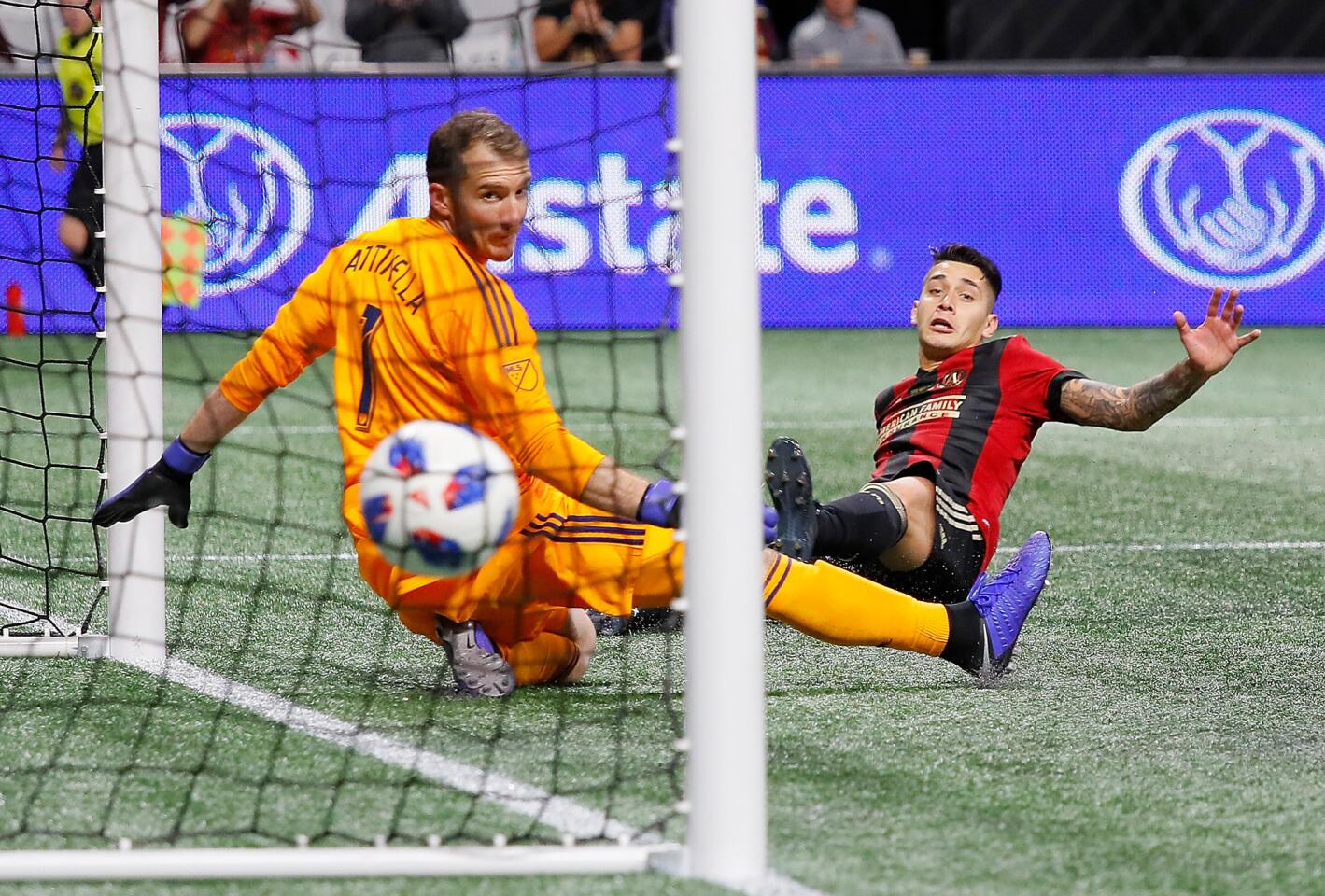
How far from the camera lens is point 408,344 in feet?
11.9

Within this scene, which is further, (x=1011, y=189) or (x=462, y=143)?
(x=1011, y=189)

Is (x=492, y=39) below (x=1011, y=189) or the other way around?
the other way around

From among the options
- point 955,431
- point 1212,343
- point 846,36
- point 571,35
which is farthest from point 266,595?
point 846,36

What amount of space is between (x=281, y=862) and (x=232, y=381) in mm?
1406

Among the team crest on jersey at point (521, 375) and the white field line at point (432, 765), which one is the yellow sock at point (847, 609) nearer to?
the team crest on jersey at point (521, 375)

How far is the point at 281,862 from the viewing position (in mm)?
2607

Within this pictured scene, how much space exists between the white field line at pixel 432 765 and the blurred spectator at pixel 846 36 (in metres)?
9.00

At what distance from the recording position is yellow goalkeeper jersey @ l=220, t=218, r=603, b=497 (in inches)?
137

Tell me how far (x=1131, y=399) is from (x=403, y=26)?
7.30 metres

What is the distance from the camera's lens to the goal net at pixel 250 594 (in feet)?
9.72

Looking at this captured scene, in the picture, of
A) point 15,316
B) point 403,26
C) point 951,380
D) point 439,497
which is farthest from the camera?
point 15,316

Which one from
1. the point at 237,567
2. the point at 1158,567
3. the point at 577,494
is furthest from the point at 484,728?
the point at 1158,567

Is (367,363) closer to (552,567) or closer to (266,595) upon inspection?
(552,567)

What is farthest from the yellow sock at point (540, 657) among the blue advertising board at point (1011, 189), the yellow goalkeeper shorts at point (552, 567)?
the blue advertising board at point (1011, 189)
